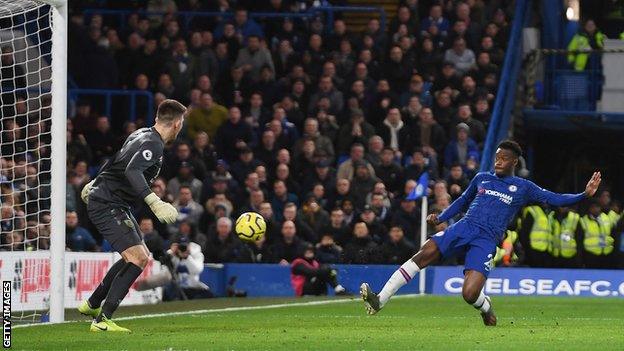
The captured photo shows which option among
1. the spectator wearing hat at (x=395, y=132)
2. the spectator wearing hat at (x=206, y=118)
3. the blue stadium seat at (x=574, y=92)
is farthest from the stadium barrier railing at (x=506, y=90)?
the spectator wearing hat at (x=206, y=118)

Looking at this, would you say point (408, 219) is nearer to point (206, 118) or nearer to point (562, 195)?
point (206, 118)

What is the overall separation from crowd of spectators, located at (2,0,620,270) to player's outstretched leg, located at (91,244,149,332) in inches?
359

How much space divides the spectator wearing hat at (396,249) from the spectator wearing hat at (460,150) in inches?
90.3

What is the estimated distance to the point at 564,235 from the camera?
26.1 meters

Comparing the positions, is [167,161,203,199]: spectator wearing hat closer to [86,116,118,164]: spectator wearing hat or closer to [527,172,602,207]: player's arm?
[86,116,118,164]: spectator wearing hat

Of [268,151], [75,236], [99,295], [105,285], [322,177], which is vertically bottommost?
[75,236]

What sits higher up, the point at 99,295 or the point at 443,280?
the point at 99,295

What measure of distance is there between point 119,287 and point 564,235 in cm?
1380

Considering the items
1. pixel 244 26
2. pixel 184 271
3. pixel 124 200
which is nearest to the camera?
pixel 124 200

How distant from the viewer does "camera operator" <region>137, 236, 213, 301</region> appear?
22297mm

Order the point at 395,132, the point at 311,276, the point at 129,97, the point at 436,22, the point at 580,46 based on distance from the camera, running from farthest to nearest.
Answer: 1. the point at 580,46
2. the point at 436,22
3. the point at 129,97
4. the point at 395,132
5. the point at 311,276

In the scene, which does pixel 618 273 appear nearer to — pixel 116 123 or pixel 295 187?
pixel 295 187

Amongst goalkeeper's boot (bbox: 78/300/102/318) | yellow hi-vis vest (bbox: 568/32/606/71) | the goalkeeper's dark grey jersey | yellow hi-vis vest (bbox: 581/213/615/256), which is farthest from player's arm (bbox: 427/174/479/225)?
yellow hi-vis vest (bbox: 568/32/606/71)

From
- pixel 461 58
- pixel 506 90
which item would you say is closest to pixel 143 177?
pixel 461 58
